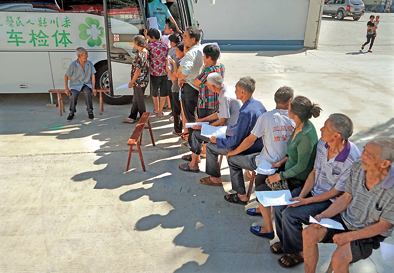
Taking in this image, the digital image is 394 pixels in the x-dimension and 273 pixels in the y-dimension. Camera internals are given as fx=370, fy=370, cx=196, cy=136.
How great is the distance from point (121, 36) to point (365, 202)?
17.6 ft

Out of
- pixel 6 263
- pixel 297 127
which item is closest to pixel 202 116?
pixel 297 127

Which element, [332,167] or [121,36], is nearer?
[332,167]

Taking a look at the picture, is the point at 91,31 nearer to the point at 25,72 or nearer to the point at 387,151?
the point at 25,72

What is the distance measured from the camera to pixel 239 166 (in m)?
3.80

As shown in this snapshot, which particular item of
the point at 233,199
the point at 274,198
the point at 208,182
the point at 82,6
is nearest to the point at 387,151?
the point at 274,198

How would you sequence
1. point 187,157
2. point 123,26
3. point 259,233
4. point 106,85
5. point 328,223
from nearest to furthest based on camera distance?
1. point 328,223
2. point 259,233
3. point 187,157
4. point 123,26
5. point 106,85

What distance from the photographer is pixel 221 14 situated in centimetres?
1554

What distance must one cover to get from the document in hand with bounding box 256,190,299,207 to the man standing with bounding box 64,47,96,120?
430 cm

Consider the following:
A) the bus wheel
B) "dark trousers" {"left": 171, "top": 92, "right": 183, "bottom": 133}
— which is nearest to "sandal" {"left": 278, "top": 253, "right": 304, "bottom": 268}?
"dark trousers" {"left": 171, "top": 92, "right": 183, "bottom": 133}

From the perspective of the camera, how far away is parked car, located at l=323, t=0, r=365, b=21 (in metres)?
26.0

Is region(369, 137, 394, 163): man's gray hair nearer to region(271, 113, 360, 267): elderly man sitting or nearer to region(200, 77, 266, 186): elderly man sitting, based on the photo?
region(271, 113, 360, 267): elderly man sitting

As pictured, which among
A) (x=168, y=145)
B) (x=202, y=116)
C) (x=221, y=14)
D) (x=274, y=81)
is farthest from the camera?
(x=221, y=14)

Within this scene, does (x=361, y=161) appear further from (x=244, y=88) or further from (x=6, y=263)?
(x=6, y=263)

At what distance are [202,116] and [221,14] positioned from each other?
11.9 m
